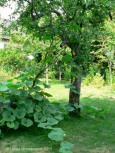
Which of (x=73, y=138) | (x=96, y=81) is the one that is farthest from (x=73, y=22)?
(x=96, y=81)

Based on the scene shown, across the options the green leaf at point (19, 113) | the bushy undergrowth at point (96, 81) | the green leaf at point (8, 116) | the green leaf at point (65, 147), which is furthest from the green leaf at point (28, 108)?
the bushy undergrowth at point (96, 81)

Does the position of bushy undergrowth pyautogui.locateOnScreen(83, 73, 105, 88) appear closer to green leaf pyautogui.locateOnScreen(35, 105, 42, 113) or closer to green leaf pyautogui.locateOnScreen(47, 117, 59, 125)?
green leaf pyautogui.locateOnScreen(35, 105, 42, 113)

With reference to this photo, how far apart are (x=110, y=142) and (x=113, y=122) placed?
1444 millimetres

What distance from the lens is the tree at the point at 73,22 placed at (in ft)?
12.6

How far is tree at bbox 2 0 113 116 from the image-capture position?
384cm

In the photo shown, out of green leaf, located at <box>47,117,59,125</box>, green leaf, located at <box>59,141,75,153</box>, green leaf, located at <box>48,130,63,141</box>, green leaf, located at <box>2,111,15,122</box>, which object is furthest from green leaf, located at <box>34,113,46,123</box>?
green leaf, located at <box>59,141,75,153</box>

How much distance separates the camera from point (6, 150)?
125 inches

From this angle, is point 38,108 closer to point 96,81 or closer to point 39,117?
point 39,117

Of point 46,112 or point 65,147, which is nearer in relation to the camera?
point 65,147

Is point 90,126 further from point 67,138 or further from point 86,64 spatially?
point 86,64

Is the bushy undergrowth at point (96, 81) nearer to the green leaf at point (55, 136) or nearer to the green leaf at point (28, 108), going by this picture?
the green leaf at point (28, 108)

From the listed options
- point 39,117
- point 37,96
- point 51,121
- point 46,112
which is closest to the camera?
point 51,121

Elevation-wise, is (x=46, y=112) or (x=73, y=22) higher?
(x=73, y=22)

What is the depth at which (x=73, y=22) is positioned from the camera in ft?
12.5
